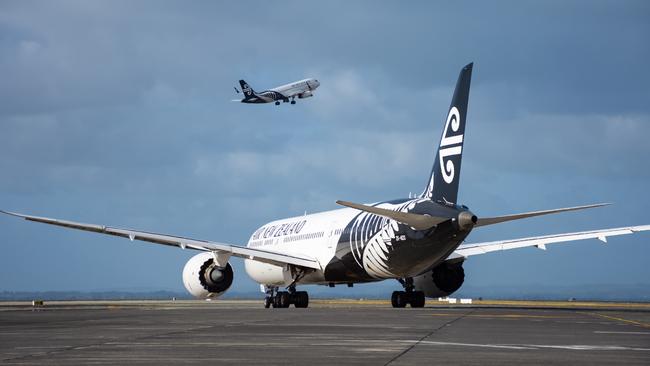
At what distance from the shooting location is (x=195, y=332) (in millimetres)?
20516

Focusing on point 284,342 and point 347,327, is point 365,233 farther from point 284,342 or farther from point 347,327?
point 284,342

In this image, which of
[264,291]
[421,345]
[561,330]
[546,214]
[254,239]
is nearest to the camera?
[421,345]

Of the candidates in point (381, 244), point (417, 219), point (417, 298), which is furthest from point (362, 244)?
point (417, 219)

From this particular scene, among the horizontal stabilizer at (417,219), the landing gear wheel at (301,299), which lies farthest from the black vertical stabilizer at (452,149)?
the landing gear wheel at (301,299)

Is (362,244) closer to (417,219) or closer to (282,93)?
(417,219)

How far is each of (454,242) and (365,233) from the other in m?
5.07

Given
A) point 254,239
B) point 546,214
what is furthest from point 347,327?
point 254,239

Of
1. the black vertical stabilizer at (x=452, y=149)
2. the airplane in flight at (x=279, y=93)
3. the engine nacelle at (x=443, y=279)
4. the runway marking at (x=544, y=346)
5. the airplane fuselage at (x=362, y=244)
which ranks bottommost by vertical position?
the runway marking at (x=544, y=346)

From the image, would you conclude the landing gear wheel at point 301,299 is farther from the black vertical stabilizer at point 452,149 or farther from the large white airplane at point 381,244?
the black vertical stabilizer at point 452,149

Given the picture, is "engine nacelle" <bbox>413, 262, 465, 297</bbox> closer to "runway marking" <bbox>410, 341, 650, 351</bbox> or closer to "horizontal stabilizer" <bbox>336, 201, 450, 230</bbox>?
"horizontal stabilizer" <bbox>336, 201, 450, 230</bbox>

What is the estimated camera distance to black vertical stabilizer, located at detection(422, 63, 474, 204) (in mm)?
34906

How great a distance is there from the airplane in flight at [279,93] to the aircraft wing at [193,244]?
197 feet

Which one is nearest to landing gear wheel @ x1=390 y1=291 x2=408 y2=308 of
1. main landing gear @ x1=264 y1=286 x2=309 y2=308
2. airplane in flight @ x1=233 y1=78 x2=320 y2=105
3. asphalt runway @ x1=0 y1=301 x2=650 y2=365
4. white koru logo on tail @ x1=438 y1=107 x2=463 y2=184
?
main landing gear @ x1=264 y1=286 x2=309 y2=308

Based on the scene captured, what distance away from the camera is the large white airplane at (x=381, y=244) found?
3478cm
